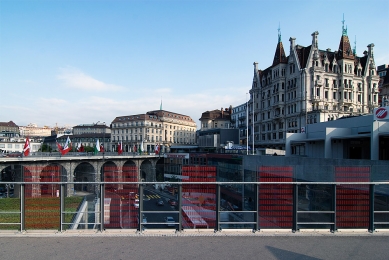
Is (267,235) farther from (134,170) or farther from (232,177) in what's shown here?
(232,177)

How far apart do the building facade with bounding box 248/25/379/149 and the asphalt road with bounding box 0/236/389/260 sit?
44412mm

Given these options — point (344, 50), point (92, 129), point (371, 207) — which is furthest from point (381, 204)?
point (92, 129)

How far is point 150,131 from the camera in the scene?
10962 cm

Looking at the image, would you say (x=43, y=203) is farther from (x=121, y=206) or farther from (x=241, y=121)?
(x=241, y=121)

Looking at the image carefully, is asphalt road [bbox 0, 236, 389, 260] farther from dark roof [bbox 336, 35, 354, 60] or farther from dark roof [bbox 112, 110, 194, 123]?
dark roof [bbox 112, 110, 194, 123]

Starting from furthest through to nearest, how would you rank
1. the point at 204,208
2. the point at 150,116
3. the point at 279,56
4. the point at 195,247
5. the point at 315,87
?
the point at 150,116 < the point at 279,56 < the point at 315,87 < the point at 204,208 < the point at 195,247

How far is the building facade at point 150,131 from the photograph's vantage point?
109 meters

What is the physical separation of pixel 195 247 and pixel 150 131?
345ft

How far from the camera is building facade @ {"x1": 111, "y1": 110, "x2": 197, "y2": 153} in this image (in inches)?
4289

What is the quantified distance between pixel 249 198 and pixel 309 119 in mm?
46337

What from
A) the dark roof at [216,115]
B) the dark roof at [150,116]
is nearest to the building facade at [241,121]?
the dark roof at [216,115]

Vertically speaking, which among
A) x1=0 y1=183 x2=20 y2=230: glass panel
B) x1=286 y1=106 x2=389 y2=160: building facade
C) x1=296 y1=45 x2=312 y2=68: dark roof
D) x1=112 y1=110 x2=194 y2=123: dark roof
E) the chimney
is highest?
the chimney

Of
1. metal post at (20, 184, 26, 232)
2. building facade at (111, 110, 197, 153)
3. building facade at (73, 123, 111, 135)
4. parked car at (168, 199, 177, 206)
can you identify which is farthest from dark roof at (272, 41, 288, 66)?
building facade at (73, 123, 111, 135)

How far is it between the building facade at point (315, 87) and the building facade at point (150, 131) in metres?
54.5
